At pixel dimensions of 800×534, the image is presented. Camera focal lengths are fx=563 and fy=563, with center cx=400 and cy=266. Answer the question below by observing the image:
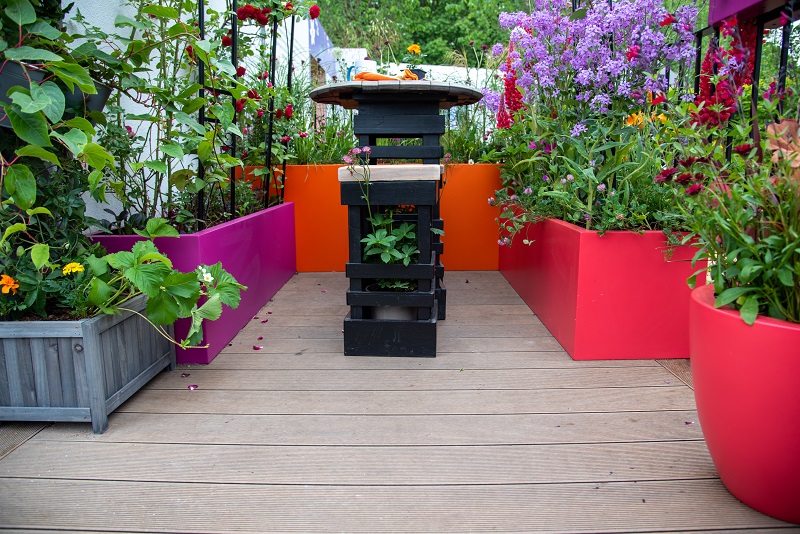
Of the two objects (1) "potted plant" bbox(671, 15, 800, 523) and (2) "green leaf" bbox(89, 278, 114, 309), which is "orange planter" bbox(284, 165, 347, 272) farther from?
(1) "potted plant" bbox(671, 15, 800, 523)

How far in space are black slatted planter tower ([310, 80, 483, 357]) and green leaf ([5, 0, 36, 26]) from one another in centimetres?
100

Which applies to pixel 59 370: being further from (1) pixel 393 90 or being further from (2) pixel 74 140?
(1) pixel 393 90

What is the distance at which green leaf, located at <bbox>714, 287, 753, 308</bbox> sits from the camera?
3.76ft

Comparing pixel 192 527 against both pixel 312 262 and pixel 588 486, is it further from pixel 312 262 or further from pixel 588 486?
pixel 312 262

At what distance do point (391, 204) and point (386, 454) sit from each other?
3.14 ft

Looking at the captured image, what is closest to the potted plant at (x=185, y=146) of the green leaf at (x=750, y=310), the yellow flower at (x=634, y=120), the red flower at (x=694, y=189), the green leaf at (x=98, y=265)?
the green leaf at (x=98, y=265)

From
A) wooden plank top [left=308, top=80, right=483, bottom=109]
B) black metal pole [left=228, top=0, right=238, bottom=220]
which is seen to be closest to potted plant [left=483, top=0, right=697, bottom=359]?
wooden plank top [left=308, top=80, right=483, bottom=109]

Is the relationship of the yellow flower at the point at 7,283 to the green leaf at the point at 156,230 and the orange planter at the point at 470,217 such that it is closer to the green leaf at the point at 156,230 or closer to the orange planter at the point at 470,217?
the green leaf at the point at 156,230

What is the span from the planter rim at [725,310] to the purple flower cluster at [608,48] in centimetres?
99

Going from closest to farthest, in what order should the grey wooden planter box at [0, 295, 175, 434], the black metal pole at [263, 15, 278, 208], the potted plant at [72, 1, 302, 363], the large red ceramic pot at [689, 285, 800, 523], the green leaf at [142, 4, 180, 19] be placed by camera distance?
the large red ceramic pot at [689, 285, 800, 523], the grey wooden planter box at [0, 295, 175, 434], the green leaf at [142, 4, 180, 19], the potted plant at [72, 1, 302, 363], the black metal pole at [263, 15, 278, 208]

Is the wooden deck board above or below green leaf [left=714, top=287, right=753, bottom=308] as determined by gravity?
below

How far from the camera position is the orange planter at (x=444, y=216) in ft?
11.9

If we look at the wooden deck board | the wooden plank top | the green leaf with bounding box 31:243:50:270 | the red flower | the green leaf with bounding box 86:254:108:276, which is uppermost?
the wooden plank top

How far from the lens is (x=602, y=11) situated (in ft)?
7.19
